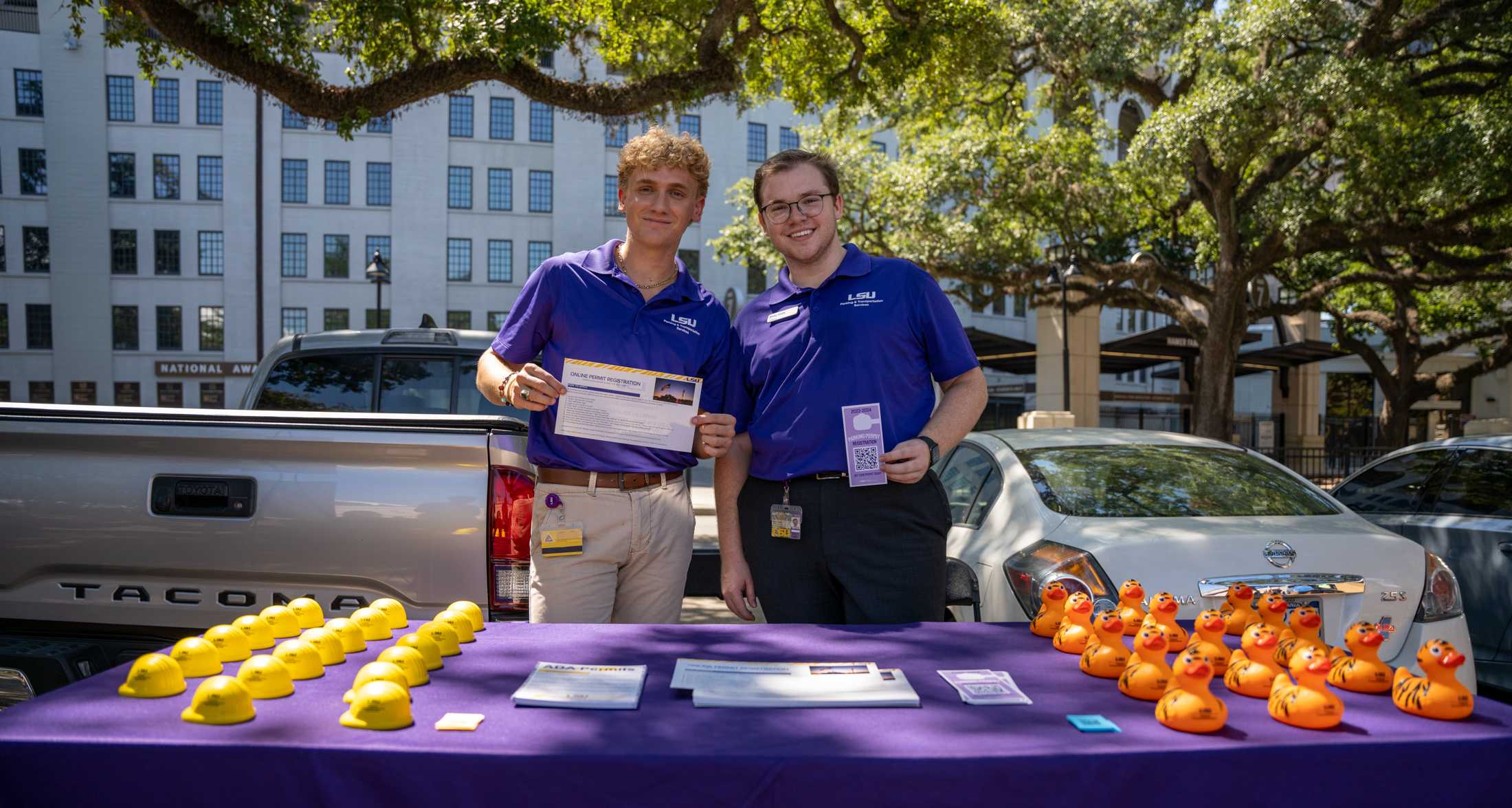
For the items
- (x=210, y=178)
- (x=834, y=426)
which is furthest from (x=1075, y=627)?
(x=210, y=178)

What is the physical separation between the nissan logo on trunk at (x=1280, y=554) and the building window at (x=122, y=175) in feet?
160

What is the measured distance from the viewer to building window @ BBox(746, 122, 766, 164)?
4769cm

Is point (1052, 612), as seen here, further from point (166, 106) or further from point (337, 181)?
point (166, 106)

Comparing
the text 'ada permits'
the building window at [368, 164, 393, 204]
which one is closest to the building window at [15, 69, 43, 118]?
the building window at [368, 164, 393, 204]

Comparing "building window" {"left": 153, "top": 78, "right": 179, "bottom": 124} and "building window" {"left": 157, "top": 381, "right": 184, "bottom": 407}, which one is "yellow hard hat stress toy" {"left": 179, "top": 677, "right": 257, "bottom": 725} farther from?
"building window" {"left": 153, "top": 78, "right": 179, "bottom": 124}

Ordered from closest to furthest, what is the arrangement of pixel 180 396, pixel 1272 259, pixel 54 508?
1. pixel 54 508
2. pixel 1272 259
3. pixel 180 396

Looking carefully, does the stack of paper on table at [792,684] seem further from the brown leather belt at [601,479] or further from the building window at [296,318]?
the building window at [296,318]

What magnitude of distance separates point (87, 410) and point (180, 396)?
149 ft

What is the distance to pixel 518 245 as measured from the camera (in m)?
45.7

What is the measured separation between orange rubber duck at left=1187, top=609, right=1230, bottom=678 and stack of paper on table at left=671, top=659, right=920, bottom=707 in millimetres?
590

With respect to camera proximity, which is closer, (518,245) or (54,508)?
(54,508)

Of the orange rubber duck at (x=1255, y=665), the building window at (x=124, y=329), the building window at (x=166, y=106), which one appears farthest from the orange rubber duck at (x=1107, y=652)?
the building window at (x=166, y=106)

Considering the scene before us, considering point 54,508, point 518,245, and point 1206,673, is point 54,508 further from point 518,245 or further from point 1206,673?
point 518,245

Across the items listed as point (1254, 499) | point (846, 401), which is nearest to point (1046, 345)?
point (1254, 499)
